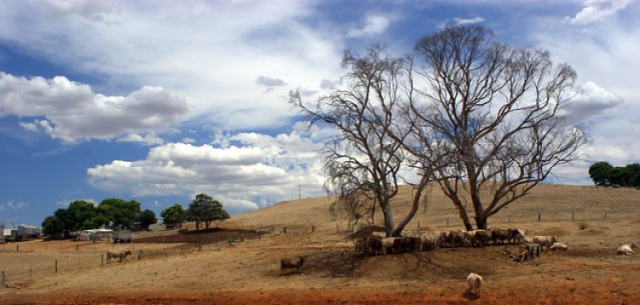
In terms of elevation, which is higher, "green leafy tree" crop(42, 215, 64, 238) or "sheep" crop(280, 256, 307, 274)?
"green leafy tree" crop(42, 215, 64, 238)

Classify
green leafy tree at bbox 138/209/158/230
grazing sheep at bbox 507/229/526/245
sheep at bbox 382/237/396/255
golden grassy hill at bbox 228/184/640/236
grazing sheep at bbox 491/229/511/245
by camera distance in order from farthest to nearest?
green leafy tree at bbox 138/209/158/230 < golden grassy hill at bbox 228/184/640/236 < grazing sheep at bbox 507/229/526/245 < grazing sheep at bbox 491/229/511/245 < sheep at bbox 382/237/396/255

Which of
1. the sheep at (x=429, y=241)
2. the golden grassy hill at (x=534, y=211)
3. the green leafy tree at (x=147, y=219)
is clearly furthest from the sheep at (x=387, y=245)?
the green leafy tree at (x=147, y=219)

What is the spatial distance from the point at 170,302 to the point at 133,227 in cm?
8710

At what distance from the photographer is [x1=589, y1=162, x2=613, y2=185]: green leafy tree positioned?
98.4m

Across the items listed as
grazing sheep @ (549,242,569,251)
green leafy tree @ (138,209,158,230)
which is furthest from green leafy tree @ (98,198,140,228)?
grazing sheep @ (549,242,569,251)

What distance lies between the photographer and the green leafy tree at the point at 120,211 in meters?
92.2

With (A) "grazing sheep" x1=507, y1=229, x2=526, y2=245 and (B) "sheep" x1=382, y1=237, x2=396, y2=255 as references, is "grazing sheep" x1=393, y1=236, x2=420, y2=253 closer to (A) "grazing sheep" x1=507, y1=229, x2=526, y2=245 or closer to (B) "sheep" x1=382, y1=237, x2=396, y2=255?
(B) "sheep" x1=382, y1=237, x2=396, y2=255

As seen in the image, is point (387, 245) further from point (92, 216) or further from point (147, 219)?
point (147, 219)

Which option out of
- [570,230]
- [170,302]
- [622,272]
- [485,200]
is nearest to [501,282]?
[622,272]

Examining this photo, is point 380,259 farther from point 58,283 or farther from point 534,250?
point 58,283

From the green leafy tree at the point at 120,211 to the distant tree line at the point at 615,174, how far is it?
282 feet

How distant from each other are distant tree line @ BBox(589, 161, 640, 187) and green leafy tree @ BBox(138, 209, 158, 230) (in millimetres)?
85062

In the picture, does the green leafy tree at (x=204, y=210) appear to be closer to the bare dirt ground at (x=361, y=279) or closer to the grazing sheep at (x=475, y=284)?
the bare dirt ground at (x=361, y=279)

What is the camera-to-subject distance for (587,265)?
22047 millimetres
